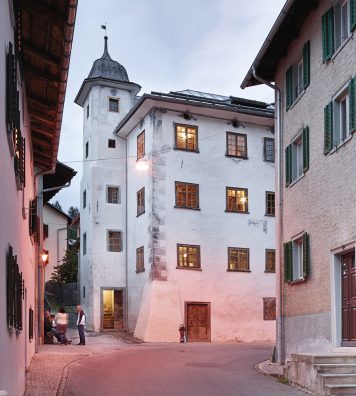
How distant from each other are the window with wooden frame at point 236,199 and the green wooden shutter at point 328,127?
17.6 m

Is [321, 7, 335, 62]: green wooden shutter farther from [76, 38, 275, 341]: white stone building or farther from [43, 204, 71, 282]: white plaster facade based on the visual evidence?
[43, 204, 71, 282]: white plaster facade

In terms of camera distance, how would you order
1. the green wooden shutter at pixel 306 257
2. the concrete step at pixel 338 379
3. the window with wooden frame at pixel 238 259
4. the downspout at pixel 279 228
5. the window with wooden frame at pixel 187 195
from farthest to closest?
1. the window with wooden frame at pixel 238 259
2. the window with wooden frame at pixel 187 195
3. the downspout at pixel 279 228
4. the green wooden shutter at pixel 306 257
5. the concrete step at pixel 338 379

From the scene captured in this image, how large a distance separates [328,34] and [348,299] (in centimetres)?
592

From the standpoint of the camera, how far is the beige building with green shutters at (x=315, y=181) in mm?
13648

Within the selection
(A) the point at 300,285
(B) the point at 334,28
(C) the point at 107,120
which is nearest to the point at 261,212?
(C) the point at 107,120

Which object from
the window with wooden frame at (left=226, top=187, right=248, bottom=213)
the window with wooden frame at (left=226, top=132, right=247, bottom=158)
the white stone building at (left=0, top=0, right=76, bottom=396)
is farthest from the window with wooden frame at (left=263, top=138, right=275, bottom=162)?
the white stone building at (left=0, top=0, right=76, bottom=396)

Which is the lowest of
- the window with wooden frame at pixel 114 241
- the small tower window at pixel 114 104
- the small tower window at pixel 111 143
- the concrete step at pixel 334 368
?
the concrete step at pixel 334 368

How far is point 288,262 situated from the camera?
1745cm

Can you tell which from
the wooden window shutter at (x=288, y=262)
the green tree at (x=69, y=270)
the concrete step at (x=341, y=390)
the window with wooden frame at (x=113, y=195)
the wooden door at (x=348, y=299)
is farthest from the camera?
the green tree at (x=69, y=270)

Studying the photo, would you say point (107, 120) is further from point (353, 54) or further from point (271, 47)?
point (353, 54)

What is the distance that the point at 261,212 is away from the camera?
33.3m

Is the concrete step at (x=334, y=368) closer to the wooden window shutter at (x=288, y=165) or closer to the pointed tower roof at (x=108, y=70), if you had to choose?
the wooden window shutter at (x=288, y=165)

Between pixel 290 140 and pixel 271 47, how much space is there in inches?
103

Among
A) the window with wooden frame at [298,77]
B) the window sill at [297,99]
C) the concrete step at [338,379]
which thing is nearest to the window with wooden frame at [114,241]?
the window with wooden frame at [298,77]
